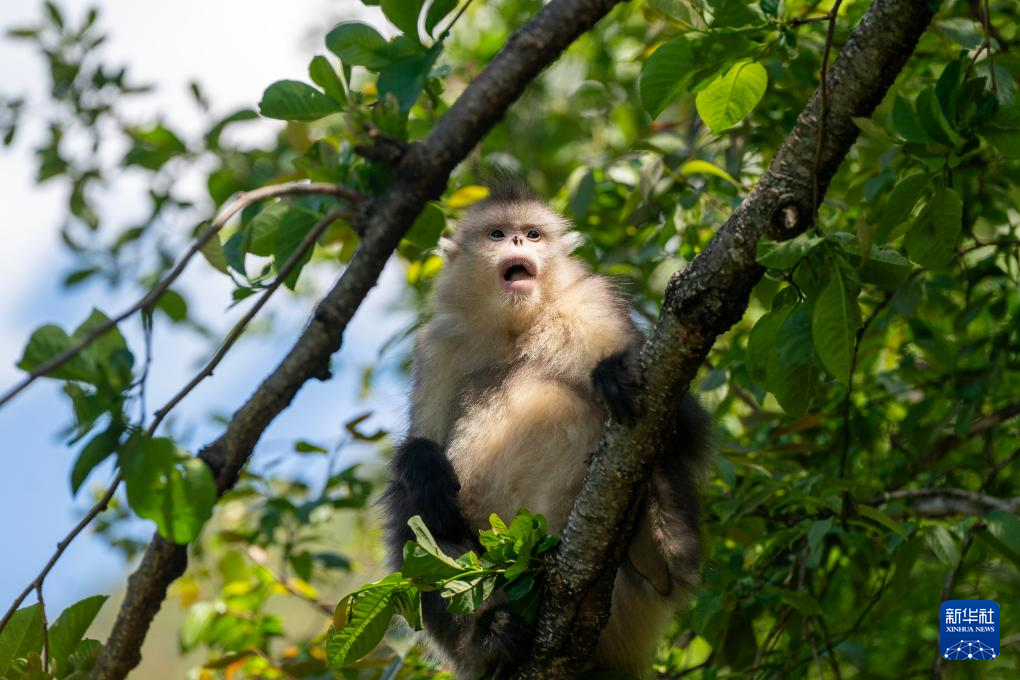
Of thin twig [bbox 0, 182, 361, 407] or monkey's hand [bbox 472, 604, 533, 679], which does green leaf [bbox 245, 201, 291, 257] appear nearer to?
thin twig [bbox 0, 182, 361, 407]

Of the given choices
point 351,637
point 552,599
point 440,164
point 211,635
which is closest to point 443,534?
point 552,599

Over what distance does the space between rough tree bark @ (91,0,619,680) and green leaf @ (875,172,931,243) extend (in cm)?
125

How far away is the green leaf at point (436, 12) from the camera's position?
3034 mm

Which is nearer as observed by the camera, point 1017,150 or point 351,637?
point 1017,150

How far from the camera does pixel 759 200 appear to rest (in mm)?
2609

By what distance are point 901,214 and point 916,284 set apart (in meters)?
1.61

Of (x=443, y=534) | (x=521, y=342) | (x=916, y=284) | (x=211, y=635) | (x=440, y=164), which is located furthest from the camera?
(x=211, y=635)

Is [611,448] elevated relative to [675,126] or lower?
lower

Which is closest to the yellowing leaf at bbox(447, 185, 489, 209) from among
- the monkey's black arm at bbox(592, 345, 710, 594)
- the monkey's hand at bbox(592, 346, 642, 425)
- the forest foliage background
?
Result: the forest foliage background

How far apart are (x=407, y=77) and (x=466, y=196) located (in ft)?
8.10

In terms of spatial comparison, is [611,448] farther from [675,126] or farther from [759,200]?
[675,126]

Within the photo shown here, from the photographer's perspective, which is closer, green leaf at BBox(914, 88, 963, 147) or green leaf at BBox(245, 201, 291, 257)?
green leaf at BBox(914, 88, 963, 147)

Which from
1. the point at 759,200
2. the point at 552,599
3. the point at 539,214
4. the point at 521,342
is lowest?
the point at 552,599

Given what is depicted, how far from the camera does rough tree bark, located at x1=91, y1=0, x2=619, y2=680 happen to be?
2693 millimetres
